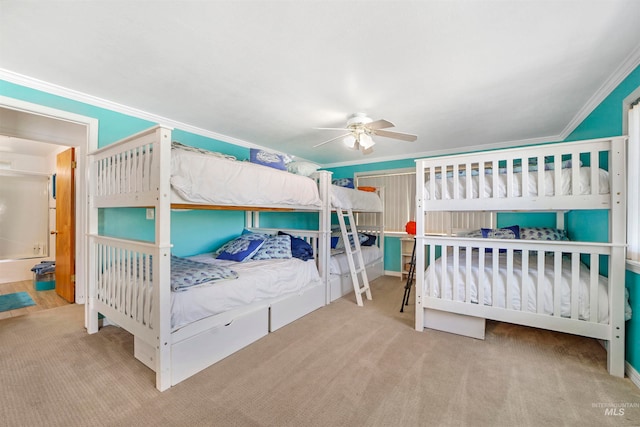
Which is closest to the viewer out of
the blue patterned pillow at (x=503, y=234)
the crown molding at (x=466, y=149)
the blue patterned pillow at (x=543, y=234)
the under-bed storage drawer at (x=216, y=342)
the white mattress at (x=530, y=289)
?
the under-bed storage drawer at (x=216, y=342)

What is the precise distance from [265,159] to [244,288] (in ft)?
4.48

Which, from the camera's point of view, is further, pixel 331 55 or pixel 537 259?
pixel 537 259

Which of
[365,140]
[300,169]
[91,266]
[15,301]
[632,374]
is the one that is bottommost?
[15,301]

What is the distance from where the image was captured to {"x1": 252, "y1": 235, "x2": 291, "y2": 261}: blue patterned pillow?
9.75ft

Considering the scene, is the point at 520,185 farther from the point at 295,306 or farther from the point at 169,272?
the point at 169,272

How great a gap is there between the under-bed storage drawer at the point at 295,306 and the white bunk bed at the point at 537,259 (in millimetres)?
1177

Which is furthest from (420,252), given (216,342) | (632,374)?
(216,342)

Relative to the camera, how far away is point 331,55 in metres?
1.83

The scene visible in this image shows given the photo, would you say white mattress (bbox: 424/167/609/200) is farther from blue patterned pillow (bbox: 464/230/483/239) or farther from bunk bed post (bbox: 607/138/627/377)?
blue patterned pillow (bbox: 464/230/483/239)

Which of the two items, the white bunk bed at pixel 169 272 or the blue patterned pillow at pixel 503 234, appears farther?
the blue patterned pillow at pixel 503 234

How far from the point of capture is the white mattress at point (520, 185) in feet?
6.33

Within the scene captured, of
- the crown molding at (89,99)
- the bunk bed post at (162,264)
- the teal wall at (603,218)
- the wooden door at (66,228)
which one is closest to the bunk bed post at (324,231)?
the crown molding at (89,99)

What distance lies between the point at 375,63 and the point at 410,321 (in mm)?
2511

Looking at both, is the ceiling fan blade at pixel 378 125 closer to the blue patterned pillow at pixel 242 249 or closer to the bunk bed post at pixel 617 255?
the bunk bed post at pixel 617 255
